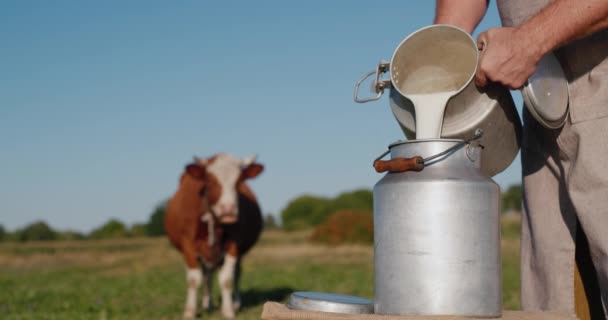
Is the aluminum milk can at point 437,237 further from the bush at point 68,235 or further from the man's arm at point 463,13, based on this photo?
the bush at point 68,235

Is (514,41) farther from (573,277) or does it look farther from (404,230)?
(573,277)

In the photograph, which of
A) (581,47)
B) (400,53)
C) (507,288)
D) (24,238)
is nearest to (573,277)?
(581,47)

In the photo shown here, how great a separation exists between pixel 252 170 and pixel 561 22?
7.62 m

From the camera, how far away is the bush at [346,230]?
Result: 35594 millimetres

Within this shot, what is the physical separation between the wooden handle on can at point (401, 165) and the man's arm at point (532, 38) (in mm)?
305

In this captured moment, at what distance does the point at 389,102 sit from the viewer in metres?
2.08

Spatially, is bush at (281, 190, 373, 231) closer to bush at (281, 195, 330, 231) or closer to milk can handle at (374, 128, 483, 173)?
bush at (281, 195, 330, 231)

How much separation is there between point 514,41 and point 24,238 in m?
52.2

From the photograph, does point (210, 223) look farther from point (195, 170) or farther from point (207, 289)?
point (207, 289)

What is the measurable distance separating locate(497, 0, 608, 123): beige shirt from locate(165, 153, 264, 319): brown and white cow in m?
6.47

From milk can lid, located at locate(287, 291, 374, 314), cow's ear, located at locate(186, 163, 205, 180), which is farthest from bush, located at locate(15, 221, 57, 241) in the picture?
milk can lid, located at locate(287, 291, 374, 314)

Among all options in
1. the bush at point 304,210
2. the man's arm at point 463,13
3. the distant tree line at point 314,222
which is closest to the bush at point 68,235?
the distant tree line at point 314,222

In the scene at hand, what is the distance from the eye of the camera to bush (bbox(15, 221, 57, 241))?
1961 inches

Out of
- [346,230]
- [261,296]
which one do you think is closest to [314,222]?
[346,230]
